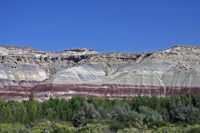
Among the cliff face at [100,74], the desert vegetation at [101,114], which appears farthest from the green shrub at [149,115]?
the cliff face at [100,74]

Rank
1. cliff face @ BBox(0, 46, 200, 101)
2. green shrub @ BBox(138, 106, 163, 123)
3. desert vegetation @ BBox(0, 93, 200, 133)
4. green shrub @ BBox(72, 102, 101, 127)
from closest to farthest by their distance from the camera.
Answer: desert vegetation @ BBox(0, 93, 200, 133)
green shrub @ BBox(138, 106, 163, 123)
green shrub @ BBox(72, 102, 101, 127)
cliff face @ BBox(0, 46, 200, 101)

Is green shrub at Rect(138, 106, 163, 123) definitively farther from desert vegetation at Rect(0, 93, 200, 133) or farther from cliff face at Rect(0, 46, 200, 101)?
cliff face at Rect(0, 46, 200, 101)

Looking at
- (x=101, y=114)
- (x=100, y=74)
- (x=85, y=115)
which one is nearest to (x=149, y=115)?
(x=101, y=114)

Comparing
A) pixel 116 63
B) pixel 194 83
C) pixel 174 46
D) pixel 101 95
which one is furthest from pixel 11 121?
pixel 174 46

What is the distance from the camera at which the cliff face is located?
9569 cm

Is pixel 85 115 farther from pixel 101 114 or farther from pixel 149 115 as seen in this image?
pixel 149 115

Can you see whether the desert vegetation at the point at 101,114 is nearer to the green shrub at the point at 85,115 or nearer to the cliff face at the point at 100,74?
the green shrub at the point at 85,115

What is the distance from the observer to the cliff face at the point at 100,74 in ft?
314

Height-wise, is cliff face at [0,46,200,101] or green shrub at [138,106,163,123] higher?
cliff face at [0,46,200,101]

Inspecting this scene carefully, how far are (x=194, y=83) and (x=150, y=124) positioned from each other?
51182 mm

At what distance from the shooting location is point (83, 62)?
13012cm

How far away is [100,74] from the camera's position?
119 m

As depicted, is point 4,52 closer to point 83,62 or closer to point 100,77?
point 83,62

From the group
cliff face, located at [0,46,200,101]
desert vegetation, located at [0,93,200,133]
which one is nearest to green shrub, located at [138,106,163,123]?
desert vegetation, located at [0,93,200,133]
